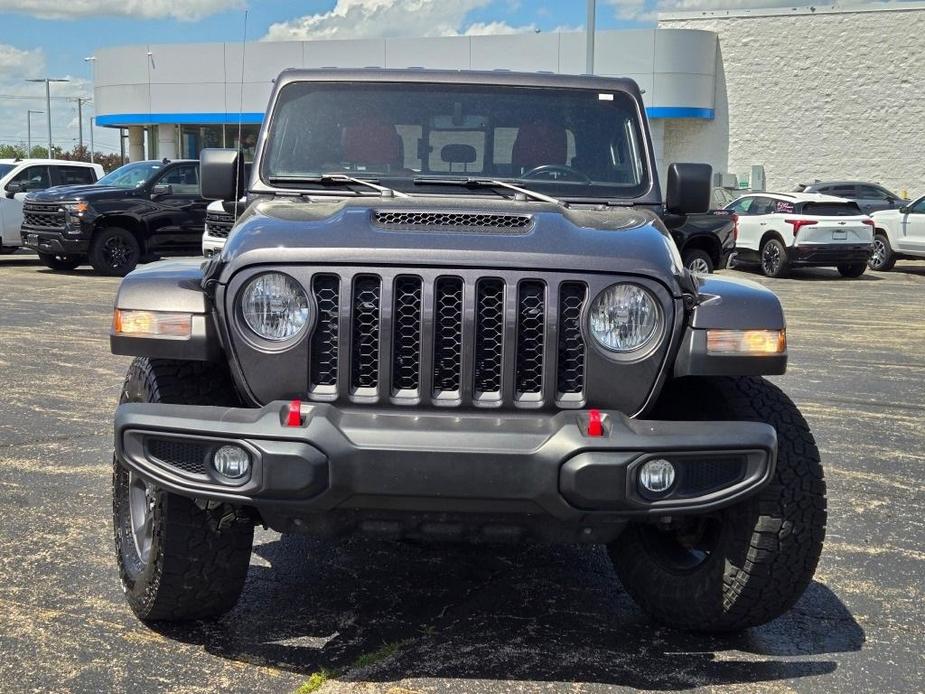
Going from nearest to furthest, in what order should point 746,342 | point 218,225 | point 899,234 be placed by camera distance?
point 746,342 → point 218,225 → point 899,234

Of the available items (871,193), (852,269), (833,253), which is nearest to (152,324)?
(833,253)

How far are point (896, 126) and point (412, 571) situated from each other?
111 feet

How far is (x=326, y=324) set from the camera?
341cm

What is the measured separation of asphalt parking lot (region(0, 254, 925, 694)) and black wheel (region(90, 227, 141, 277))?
1130 cm

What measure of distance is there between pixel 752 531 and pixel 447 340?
3.77ft

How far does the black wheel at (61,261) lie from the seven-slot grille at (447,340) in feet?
51.7

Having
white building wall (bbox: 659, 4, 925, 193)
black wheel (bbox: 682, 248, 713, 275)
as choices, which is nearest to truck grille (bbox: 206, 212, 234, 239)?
black wheel (bbox: 682, 248, 713, 275)

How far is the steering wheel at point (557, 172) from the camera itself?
Result: 188 inches

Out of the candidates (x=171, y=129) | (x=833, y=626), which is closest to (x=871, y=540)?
(x=833, y=626)

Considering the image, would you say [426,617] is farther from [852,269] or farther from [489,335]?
[852,269]

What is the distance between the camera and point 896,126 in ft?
114

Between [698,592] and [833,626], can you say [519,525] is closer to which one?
[698,592]

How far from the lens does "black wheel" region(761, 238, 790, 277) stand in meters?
20.2

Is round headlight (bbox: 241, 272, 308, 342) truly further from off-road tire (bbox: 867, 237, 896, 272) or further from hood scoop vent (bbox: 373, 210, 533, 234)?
off-road tire (bbox: 867, 237, 896, 272)
